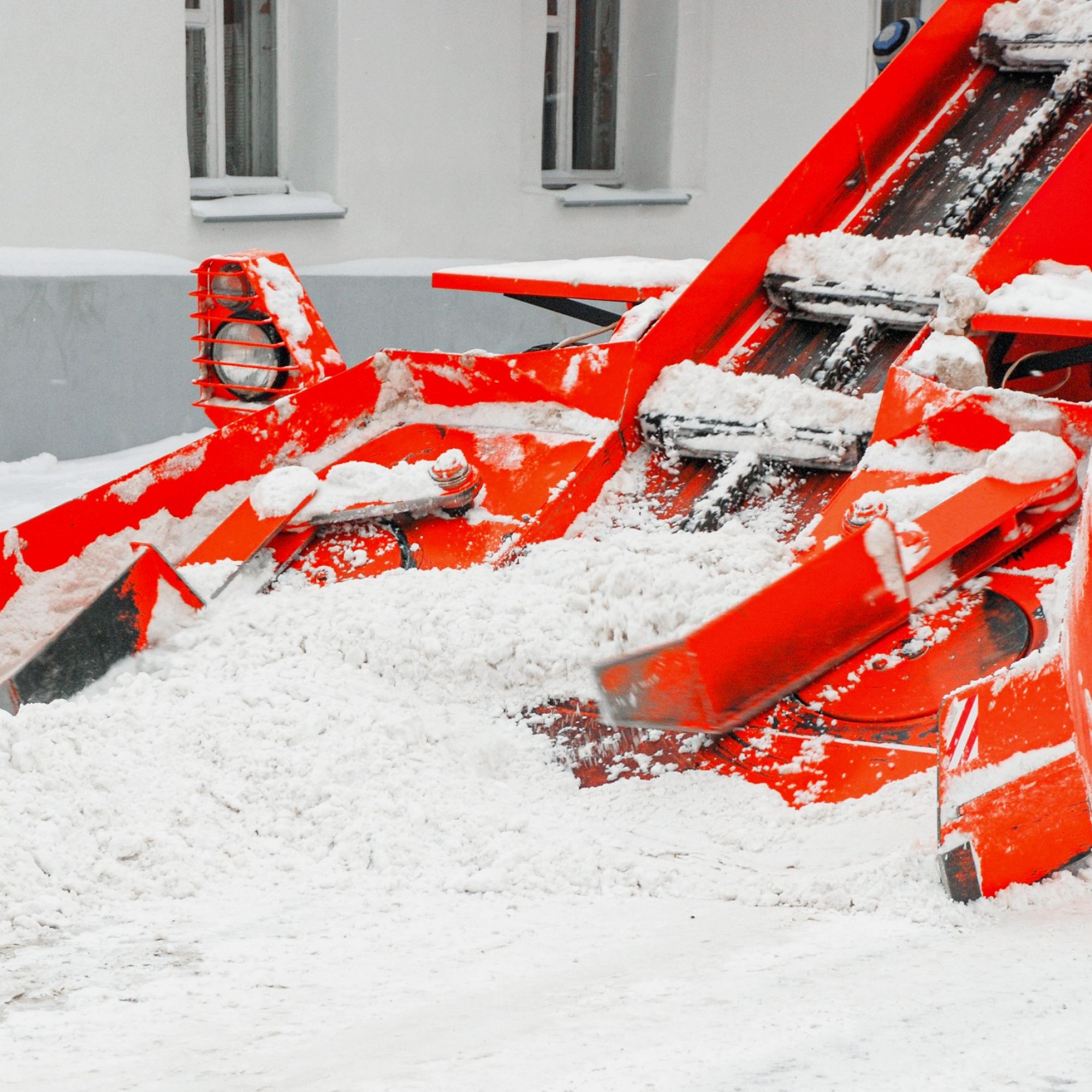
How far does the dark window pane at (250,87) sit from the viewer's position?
23.4 feet

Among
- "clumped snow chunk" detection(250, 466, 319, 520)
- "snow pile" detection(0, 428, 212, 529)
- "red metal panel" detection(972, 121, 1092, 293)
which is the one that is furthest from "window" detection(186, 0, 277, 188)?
"red metal panel" detection(972, 121, 1092, 293)

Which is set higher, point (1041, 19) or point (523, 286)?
point (1041, 19)

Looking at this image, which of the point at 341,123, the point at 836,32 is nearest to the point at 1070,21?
the point at 341,123

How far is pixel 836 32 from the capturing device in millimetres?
9227

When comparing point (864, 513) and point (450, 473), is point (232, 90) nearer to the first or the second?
point (450, 473)

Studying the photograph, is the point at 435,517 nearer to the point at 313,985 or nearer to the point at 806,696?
the point at 806,696

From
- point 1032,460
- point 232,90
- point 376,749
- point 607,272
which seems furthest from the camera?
point 232,90

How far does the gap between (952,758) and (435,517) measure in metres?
1.48

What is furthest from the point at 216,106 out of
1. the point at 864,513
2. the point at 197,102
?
the point at 864,513

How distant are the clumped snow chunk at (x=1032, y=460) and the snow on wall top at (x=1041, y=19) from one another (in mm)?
1775

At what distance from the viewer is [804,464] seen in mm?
3051

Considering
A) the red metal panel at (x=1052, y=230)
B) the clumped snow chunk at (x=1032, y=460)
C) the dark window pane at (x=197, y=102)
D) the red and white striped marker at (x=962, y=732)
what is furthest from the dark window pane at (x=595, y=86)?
the red and white striped marker at (x=962, y=732)

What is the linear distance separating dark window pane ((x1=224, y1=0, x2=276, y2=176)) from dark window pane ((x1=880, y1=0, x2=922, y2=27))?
183 inches

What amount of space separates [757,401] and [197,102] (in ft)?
16.2
